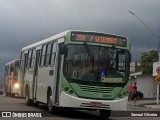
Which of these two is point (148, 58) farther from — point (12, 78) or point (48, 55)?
point (48, 55)

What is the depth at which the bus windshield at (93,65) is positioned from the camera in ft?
62.0

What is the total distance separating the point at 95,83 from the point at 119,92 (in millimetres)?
1092

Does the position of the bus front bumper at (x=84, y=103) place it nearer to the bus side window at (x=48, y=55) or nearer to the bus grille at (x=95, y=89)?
the bus grille at (x=95, y=89)

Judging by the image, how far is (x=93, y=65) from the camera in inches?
748

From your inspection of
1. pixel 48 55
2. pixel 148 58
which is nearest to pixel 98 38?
pixel 48 55

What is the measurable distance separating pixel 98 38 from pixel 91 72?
1.47m

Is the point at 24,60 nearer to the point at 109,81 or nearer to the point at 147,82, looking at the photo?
the point at 109,81

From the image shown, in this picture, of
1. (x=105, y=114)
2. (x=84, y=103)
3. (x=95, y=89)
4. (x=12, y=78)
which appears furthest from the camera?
(x=12, y=78)

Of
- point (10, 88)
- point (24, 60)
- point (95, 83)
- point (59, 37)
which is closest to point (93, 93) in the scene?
point (95, 83)

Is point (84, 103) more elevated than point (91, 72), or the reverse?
point (91, 72)

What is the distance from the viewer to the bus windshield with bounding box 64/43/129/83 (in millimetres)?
18906

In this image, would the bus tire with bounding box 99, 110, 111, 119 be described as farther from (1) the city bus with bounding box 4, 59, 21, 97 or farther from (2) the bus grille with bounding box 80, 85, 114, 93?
(1) the city bus with bounding box 4, 59, 21, 97

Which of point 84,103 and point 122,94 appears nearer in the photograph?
point 84,103

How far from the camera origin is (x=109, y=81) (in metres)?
19.0
